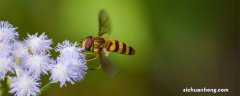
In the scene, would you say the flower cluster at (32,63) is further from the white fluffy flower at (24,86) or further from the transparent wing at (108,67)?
the transparent wing at (108,67)

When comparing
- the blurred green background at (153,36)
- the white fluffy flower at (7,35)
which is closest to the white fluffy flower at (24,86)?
the white fluffy flower at (7,35)

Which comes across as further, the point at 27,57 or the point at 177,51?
the point at 177,51

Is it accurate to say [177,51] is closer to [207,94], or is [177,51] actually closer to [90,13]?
[207,94]

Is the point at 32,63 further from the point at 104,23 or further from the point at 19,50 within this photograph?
the point at 104,23

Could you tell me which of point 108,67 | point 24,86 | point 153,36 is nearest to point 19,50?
point 24,86

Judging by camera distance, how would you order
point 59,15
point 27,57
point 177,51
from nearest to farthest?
1. point 27,57
2. point 59,15
3. point 177,51

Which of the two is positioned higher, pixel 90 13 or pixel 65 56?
pixel 90 13

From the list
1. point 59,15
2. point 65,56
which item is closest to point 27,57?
point 65,56
